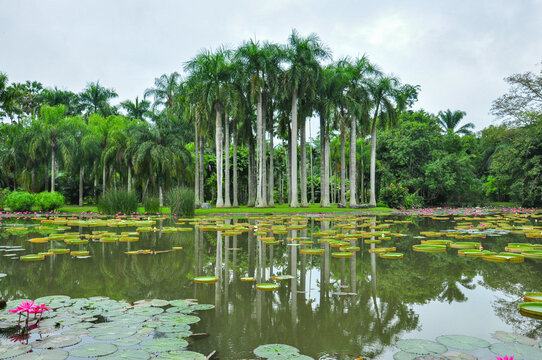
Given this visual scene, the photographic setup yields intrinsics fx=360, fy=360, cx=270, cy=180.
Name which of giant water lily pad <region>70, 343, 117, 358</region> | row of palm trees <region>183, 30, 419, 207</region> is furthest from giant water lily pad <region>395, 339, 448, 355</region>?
row of palm trees <region>183, 30, 419, 207</region>

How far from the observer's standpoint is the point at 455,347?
2.62 meters

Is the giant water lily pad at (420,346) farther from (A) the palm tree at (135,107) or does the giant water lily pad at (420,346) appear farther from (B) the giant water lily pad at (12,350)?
(A) the palm tree at (135,107)

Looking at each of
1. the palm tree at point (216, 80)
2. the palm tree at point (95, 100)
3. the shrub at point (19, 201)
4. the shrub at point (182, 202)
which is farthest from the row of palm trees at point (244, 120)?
the palm tree at point (95, 100)

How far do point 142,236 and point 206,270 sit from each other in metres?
5.01

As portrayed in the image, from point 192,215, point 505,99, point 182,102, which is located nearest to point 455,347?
point 192,215

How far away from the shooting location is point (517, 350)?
99.1 inches

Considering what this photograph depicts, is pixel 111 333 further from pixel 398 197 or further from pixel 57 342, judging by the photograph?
pixel 398 197

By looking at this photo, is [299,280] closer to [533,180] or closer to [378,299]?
[378,299]

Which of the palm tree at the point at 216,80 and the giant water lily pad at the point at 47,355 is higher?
the palm tree at the point at 216,80

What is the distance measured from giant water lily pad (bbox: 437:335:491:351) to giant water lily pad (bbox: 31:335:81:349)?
2744 millimetres

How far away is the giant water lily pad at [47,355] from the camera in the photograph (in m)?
2.37

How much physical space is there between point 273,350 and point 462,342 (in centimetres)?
143

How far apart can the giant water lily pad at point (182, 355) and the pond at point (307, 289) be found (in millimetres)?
129

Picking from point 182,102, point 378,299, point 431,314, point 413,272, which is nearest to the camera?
point 431,314
